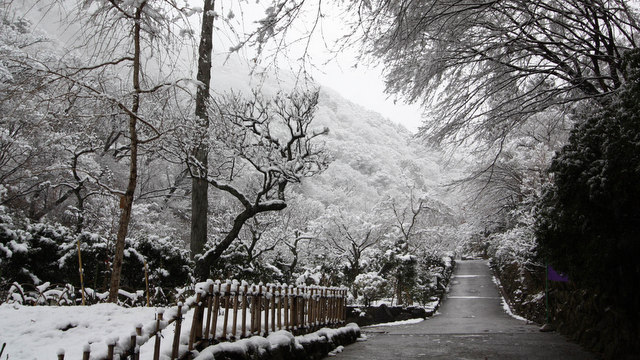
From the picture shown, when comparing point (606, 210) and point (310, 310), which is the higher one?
point (606, 210)

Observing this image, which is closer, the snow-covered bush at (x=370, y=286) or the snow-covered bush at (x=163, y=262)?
the snow-covered bush at (x=163, y=262)

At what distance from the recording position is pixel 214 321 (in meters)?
4.39

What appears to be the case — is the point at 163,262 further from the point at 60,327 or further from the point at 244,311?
the point at 60,327

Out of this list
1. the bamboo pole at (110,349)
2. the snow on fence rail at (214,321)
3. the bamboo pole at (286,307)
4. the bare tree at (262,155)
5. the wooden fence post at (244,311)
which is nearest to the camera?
the bamboo pole at (110,349)

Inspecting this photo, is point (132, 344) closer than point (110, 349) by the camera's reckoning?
No

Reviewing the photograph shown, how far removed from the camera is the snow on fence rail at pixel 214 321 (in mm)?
3100

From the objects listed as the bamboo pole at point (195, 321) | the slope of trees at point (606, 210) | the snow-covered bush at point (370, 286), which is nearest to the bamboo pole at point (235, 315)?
the bamboo pole at point (195, 321)

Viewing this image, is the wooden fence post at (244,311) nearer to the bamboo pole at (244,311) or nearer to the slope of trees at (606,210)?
the bamboo pole at (244,311)

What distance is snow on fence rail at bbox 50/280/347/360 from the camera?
122 inches

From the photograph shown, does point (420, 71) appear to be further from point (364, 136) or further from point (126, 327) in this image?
point (364, 136)

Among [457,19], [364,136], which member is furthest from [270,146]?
[364,136]

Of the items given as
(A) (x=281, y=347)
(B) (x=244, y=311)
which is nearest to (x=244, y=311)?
(B) (x=244, y=311)

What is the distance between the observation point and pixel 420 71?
22.0 ft

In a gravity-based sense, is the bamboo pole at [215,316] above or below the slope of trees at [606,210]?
below
